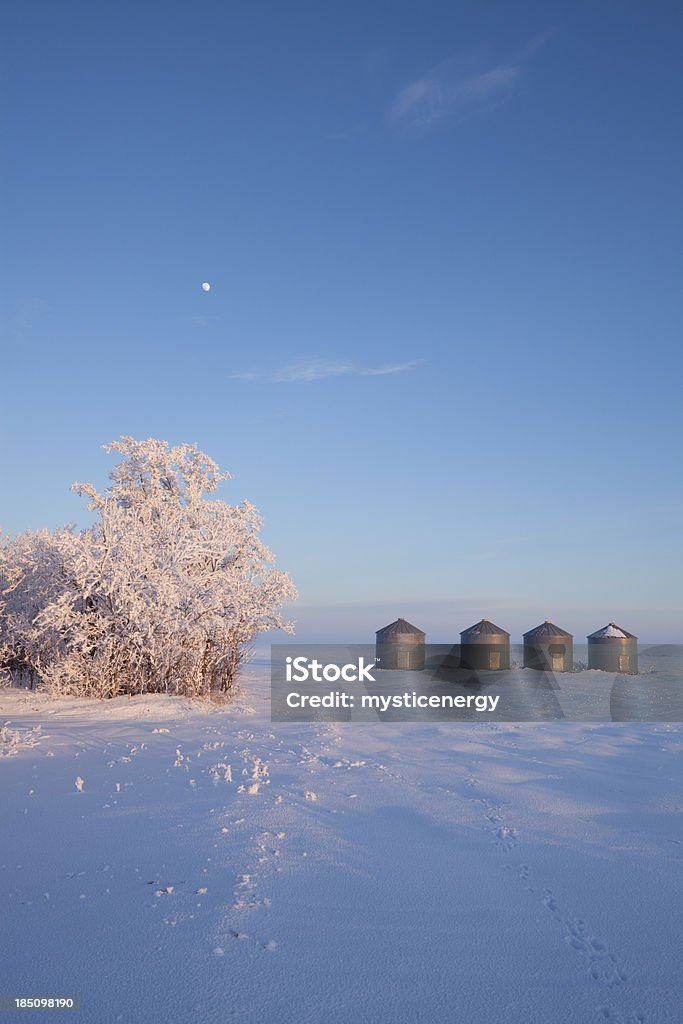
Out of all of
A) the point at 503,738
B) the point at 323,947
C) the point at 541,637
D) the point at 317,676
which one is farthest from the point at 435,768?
the point at 541,637

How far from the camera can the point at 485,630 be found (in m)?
32.4

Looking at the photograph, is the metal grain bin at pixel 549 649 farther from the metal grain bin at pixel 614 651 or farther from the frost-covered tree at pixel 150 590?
the frost-covered tree at pixel 150 590

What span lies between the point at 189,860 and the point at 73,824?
1547 millimetres

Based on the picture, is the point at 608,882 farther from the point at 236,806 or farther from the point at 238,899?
the point at 236,806

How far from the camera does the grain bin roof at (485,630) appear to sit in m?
32.3

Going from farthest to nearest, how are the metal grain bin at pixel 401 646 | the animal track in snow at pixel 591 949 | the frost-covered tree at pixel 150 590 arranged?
1. the metal grain bin at pixel 401 646
2. the frost-covered tree at pixel 150 590
3. the animal track in snow at pixel 591 949

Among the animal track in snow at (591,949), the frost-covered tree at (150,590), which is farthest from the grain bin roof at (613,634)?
the animal track in snow at (591,949)

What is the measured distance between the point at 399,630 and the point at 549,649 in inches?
298

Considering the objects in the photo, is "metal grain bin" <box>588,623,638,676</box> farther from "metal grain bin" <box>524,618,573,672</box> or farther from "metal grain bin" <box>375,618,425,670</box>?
"metal grain bin" <box>375,618,425,670</box>

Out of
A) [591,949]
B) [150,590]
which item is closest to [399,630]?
[150,590]

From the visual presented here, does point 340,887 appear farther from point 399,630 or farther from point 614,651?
point 614,651

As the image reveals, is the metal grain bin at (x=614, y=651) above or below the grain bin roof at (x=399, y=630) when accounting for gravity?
below

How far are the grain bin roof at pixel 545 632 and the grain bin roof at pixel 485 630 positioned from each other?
6.83 ft

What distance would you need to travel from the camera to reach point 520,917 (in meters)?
4.32
